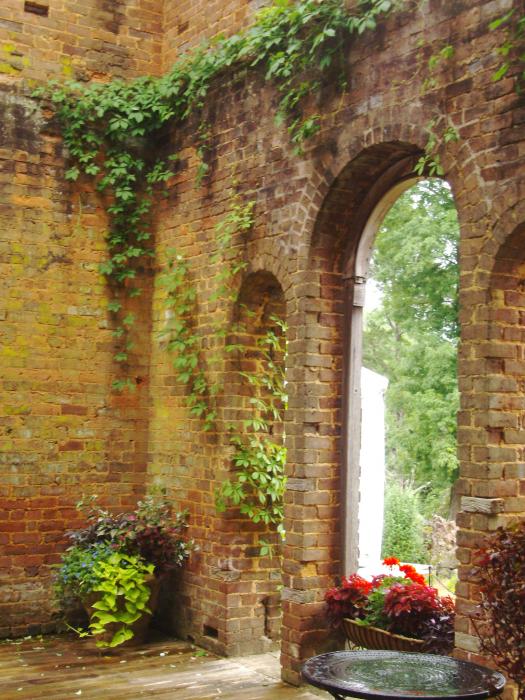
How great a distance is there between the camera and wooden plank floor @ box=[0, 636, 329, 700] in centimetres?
624

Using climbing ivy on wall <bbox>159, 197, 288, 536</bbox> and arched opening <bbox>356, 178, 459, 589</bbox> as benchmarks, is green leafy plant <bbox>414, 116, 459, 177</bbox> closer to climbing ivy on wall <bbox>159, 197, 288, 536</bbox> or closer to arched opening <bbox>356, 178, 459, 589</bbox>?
climbing ivy on wall <bbox>159, 197, 288, 536</bbox>

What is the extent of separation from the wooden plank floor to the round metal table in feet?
6.70

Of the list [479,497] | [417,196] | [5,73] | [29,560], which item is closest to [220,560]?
[29,560]

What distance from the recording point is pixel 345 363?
6.71m

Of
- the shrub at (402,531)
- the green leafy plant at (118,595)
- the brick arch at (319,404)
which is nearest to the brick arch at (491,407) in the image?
the brick arch at (319,404)

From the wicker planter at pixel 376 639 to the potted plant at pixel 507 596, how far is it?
112cm

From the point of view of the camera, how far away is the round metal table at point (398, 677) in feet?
12.2

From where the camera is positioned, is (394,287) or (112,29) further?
(394,287)

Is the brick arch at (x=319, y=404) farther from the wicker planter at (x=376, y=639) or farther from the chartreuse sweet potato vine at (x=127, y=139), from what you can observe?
the chartreuse sweet potato vine at (x=127, y=139)

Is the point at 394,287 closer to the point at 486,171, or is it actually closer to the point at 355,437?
the point at 355,437

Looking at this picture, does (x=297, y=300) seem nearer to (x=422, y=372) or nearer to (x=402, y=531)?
(x=402, y=531)

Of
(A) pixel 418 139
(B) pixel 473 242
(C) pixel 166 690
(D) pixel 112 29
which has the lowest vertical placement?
(C) pixel 166 690

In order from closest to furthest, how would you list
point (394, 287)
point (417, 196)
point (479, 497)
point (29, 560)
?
1. point (479, 497)
2. point (29, 560)
3. point (417, 196)
4. point (394, 287)

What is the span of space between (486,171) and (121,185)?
4381mm
